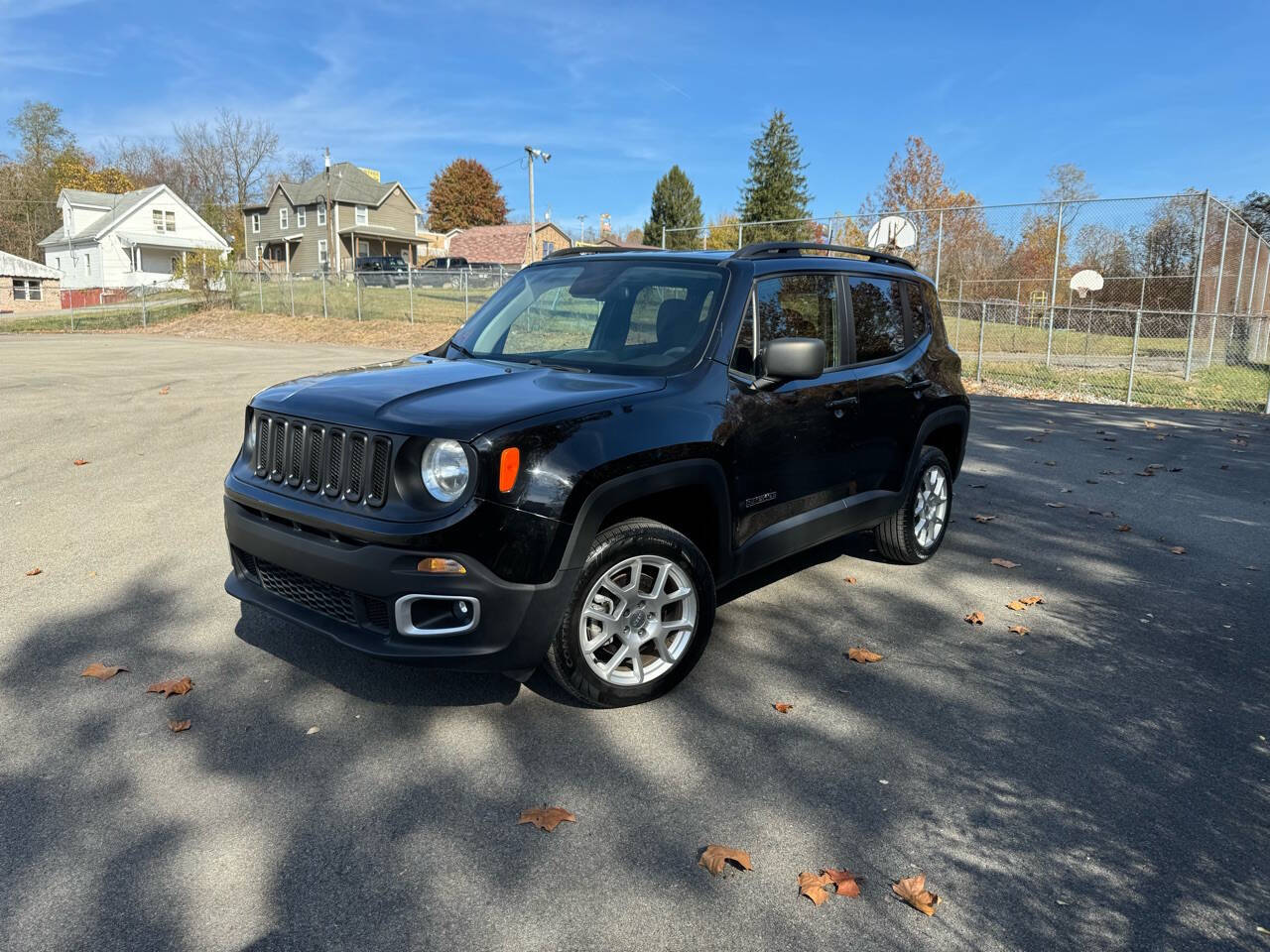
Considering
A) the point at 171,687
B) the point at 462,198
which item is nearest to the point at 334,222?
A: the point at 462,198

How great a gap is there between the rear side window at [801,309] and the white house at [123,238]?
63.1m

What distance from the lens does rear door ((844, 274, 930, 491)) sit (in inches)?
197

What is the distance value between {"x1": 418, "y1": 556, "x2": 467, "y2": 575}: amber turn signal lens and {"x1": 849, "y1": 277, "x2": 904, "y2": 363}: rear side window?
9.21ft

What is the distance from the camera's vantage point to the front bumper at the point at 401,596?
316 cm

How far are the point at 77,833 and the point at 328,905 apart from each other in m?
0.97

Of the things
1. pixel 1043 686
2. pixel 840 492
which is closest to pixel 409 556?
pixel 840 492

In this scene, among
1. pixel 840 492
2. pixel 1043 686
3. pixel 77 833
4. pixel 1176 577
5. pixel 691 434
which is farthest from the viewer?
pixel 1176 577

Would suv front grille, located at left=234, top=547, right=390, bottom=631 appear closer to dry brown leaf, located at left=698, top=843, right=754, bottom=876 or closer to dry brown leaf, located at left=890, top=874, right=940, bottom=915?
dry brown leaf, located at left=698, top=843, right=754, bottom=876

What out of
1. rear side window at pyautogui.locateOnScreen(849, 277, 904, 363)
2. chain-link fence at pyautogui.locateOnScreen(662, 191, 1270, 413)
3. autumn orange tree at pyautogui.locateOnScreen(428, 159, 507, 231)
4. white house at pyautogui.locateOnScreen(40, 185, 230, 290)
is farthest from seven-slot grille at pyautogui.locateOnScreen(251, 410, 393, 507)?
autumn orange tree at pyautogui.locateOnScreen(428, 159, 507, 231)

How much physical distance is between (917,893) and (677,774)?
3.15 feet

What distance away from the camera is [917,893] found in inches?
103

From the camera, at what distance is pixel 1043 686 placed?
408 centimetres

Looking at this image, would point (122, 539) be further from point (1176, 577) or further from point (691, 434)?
point (1176, 577)

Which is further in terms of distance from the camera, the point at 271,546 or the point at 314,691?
the point at 314,691
